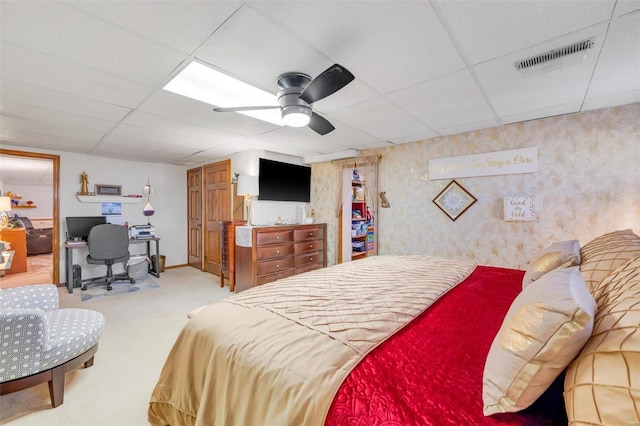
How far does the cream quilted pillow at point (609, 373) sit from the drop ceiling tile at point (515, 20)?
146cm

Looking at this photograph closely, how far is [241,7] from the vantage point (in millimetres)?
1370

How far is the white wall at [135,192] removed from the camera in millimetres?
4625

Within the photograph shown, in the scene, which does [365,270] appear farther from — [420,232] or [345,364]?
[420,232]

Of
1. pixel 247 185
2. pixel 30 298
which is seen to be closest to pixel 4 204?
pixel 30 298

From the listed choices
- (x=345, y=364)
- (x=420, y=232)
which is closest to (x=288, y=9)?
(x=345, y=364)

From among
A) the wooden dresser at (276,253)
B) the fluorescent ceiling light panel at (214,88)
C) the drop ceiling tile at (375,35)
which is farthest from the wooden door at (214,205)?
the drop ceiling tile at (375,35)

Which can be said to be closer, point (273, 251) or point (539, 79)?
point (539, 79)

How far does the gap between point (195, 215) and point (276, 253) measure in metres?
2.81

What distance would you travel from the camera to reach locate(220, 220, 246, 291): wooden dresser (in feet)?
14.1

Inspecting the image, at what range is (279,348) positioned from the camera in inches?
41.1

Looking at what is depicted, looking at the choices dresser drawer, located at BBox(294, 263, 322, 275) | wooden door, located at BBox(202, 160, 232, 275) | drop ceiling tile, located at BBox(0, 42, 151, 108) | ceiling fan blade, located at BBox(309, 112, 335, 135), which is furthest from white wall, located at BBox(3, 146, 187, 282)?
ceiling fan blade, located at BBox(309, 112, 335, 135)

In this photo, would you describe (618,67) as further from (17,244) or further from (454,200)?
(17,244)

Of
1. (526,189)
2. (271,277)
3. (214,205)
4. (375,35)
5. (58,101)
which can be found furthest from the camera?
(214,205)

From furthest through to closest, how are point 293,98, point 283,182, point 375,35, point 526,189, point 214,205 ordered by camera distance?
point 214,205 → point 283,182 → point 526,189 → point 293,98 → point 375,35
